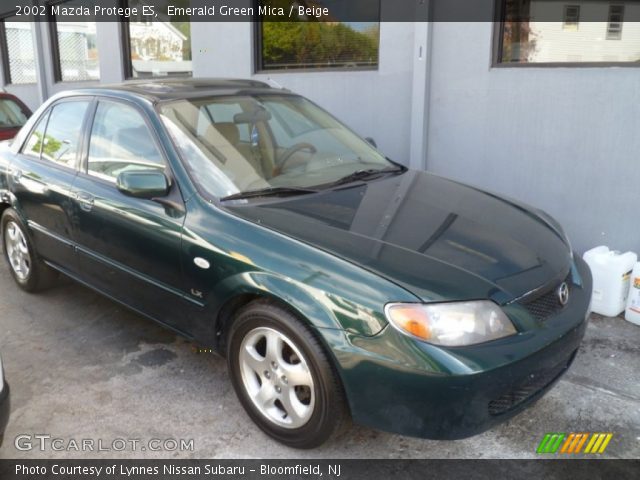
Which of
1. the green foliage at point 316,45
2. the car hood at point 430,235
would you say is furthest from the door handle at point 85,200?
the green foliage at point 316,45

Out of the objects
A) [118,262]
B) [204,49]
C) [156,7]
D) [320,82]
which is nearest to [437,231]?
[118,262]

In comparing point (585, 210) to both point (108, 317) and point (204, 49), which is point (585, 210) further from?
point (204, 49)

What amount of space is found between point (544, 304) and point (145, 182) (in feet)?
6.58

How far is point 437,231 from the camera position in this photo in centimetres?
278

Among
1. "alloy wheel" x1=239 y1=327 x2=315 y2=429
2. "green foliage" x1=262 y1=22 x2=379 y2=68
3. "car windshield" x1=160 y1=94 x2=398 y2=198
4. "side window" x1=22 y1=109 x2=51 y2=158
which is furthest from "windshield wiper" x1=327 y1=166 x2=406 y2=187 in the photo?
"green foliage" x1=262 y1=22 x2=379 y2=68

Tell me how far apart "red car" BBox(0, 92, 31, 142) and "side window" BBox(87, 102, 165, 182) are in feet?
17.4

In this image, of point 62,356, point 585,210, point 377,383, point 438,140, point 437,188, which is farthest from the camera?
point 438,140

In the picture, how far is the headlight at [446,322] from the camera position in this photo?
2.27m

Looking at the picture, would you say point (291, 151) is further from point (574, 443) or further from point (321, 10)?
point (321, 10)

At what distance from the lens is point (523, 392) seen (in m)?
2.46

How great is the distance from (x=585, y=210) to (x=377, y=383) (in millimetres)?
3220

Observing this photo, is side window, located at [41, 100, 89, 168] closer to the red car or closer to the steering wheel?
the steering wheel

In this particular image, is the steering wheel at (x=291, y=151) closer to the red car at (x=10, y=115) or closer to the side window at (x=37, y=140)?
the side window at (x=37, y=140)

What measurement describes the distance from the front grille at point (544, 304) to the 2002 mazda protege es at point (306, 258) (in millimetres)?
10
